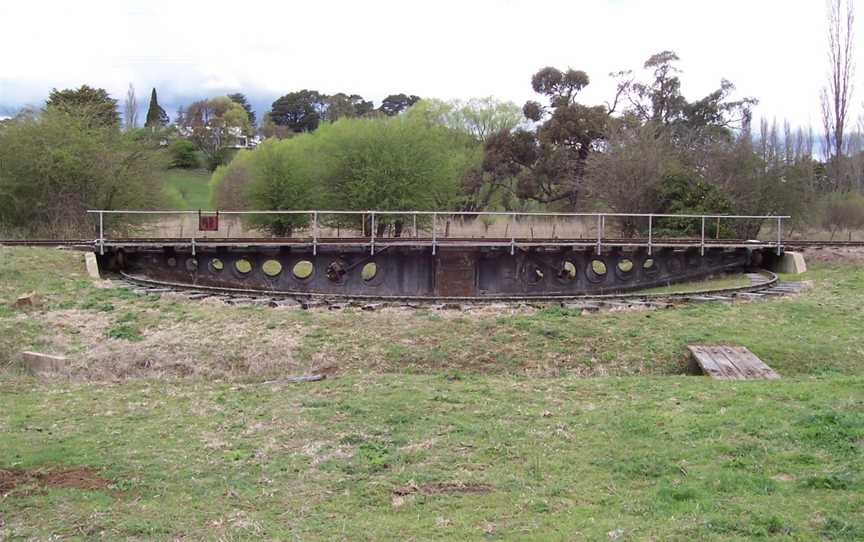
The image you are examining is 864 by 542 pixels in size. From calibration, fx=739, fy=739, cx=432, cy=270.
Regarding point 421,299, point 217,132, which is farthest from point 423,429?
point 217,132

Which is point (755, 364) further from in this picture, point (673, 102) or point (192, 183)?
point (192, 183)

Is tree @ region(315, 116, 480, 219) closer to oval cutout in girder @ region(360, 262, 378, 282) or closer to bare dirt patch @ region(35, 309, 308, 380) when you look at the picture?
oval cutout in girder @ region(360, 262, 378, 282)

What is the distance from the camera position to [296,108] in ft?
416

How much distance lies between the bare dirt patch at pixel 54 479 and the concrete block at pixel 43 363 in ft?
18.7

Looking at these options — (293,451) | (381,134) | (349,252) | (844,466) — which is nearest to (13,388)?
(293,451)

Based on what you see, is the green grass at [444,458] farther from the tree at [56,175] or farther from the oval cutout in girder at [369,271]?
the tree at [56,175]

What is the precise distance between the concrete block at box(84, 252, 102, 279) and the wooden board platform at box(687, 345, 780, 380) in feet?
49.3

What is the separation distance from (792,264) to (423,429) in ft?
73.5

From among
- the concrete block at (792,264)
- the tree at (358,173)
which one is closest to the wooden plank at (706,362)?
the concrete block at (792,264)

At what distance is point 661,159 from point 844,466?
37.6 m

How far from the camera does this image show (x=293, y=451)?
7465mm

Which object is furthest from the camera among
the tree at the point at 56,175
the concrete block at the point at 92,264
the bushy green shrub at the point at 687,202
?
the bushy green shrub at the point at 687,202

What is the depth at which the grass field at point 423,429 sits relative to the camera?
5.64 metres

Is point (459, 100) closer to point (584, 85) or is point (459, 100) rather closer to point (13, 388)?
point (584, 85)
